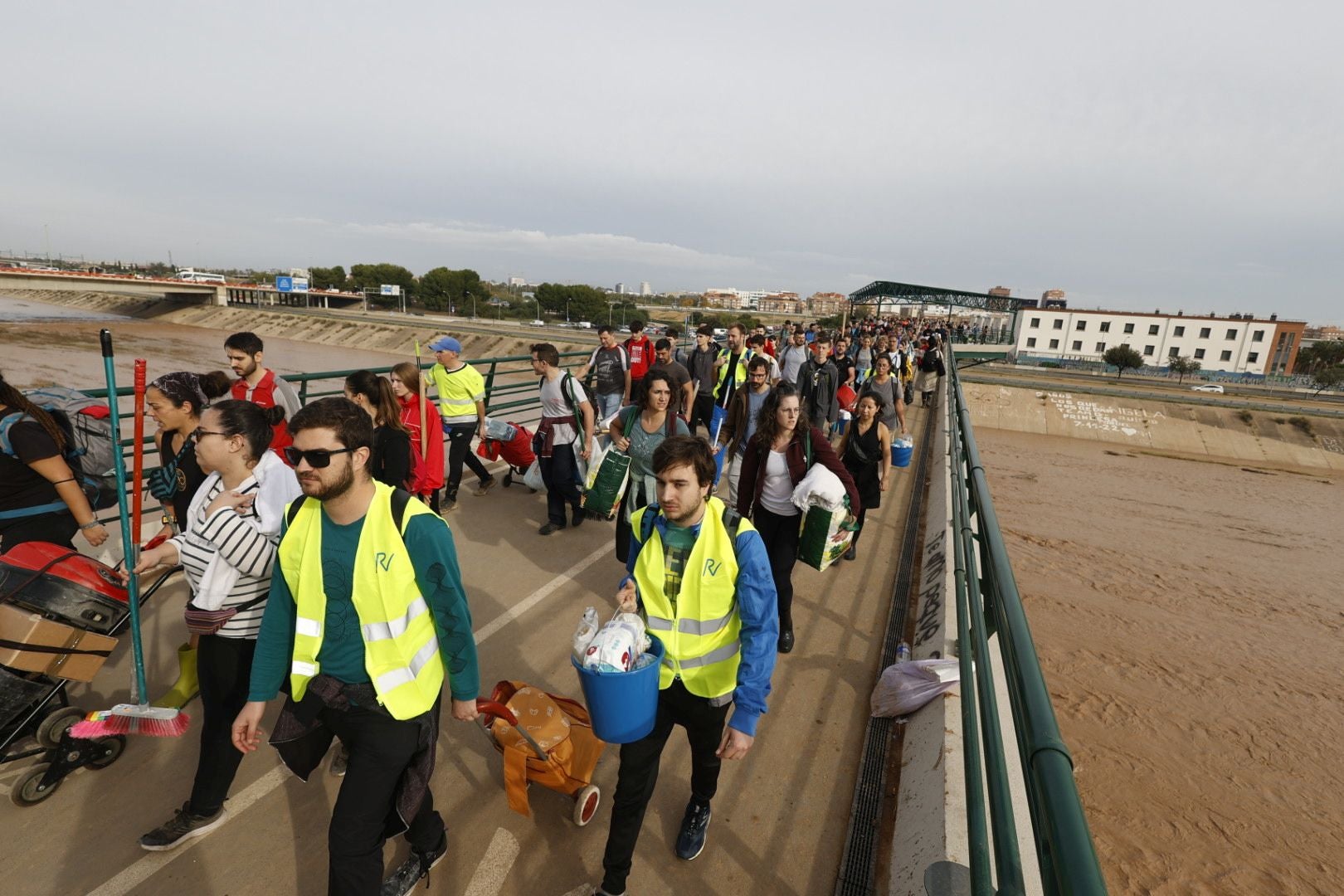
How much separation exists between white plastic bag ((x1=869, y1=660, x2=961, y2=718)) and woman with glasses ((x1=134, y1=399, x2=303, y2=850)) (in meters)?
3.05

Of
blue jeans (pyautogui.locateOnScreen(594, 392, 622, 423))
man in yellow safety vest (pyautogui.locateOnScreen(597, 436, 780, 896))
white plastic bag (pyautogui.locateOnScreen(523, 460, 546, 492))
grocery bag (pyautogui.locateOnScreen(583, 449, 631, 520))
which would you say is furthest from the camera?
blue jeans (pyautogui.locateOnScreen(594, 392, 622, 423))

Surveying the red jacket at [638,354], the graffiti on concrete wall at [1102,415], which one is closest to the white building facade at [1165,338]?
the graffiti on concrete wall at [1102,415]

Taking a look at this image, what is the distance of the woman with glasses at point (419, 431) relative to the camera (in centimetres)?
484

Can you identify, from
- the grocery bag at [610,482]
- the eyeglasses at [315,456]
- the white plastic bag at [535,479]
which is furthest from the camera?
the white plastic bag at [535,479]

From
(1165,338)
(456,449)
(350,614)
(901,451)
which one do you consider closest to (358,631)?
(350,614)

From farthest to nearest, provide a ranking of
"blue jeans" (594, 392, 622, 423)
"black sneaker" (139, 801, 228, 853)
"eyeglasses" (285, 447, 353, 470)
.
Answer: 1. "blue jeans" (594, 392, 622, 423)
2. "black sneaker" (139, 801, 228, 853)
3. "eyeglasses" (285, 447, 353, 470)

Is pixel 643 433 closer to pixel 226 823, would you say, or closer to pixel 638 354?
pixel 226 823

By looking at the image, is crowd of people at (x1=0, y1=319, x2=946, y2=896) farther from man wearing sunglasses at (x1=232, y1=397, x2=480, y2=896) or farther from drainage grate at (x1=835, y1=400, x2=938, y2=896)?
drainage grate at (x1=835, y1=400, x2=938, y2=896)

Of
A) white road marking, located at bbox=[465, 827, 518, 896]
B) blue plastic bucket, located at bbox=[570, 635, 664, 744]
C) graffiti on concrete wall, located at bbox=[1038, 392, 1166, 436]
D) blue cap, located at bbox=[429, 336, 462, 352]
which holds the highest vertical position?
blue cap, located at bbox=[429, 336, 462, 352]

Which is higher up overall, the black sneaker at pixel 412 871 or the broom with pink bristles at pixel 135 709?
the broom with pink bristles at pixel 135 709

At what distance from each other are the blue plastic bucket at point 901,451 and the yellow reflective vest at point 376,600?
6573 millimetres

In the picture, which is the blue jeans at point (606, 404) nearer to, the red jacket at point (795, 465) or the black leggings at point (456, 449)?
the black leggings at point (456, 449)

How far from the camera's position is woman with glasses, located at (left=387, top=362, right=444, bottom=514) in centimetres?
484

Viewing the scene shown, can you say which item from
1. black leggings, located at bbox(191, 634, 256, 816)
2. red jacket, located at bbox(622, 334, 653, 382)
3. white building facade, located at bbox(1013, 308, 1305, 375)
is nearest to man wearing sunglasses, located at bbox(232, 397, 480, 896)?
black leggings, located at bbox(191, 634, 256, 816)
